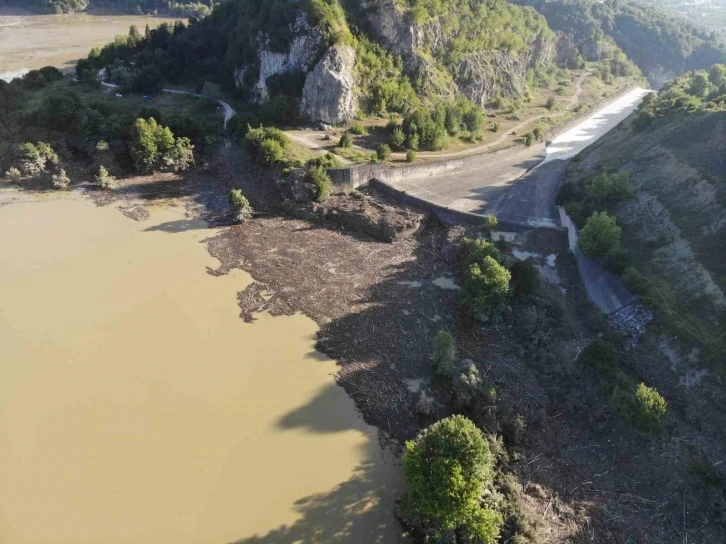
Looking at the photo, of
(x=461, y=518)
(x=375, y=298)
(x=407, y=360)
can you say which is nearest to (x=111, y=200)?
(x=375, y=298)

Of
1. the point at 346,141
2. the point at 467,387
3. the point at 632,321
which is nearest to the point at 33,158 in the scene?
the point at 346,141

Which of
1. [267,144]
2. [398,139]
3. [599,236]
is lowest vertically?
[599,236]

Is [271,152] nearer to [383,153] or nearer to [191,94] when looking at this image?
[383,153]

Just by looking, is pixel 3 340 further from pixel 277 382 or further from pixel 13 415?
pixel 277 382

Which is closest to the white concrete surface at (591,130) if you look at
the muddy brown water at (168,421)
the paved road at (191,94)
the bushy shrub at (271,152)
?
the bushy shrub at (271,152)

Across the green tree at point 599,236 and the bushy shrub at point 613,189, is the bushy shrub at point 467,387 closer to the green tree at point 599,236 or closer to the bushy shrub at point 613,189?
the green tree at point 599,236

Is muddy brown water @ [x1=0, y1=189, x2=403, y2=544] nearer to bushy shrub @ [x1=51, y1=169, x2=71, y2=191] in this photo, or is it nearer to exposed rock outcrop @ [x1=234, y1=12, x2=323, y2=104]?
bushy shrub @ [x1=51, y1=169, x2=71, y2=191]

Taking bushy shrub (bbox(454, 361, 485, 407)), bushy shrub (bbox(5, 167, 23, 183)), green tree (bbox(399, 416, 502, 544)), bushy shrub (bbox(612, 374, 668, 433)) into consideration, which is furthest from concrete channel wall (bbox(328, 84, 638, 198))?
bushy shrub (bbox(5, 167, 23, 183))
